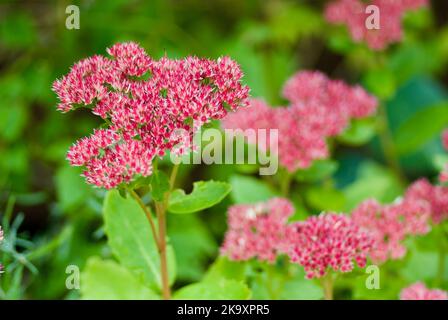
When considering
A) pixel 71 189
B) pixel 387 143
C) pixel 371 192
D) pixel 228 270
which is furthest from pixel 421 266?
pixel 71 189


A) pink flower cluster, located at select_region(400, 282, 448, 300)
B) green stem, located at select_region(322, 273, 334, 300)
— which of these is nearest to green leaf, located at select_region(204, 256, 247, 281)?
green stem, located at select_region(322, 273, 334, 300)

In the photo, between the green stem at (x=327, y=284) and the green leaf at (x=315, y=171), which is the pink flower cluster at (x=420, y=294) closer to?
the green stem at (x=327, y=284)

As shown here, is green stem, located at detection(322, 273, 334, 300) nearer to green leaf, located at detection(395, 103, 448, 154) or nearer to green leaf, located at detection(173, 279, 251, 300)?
green leaf, located at detection(173, 279, 251, 300)

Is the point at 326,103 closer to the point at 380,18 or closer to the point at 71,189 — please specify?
the point at 380,18

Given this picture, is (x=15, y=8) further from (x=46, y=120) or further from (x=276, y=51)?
(x=276, y=51)
